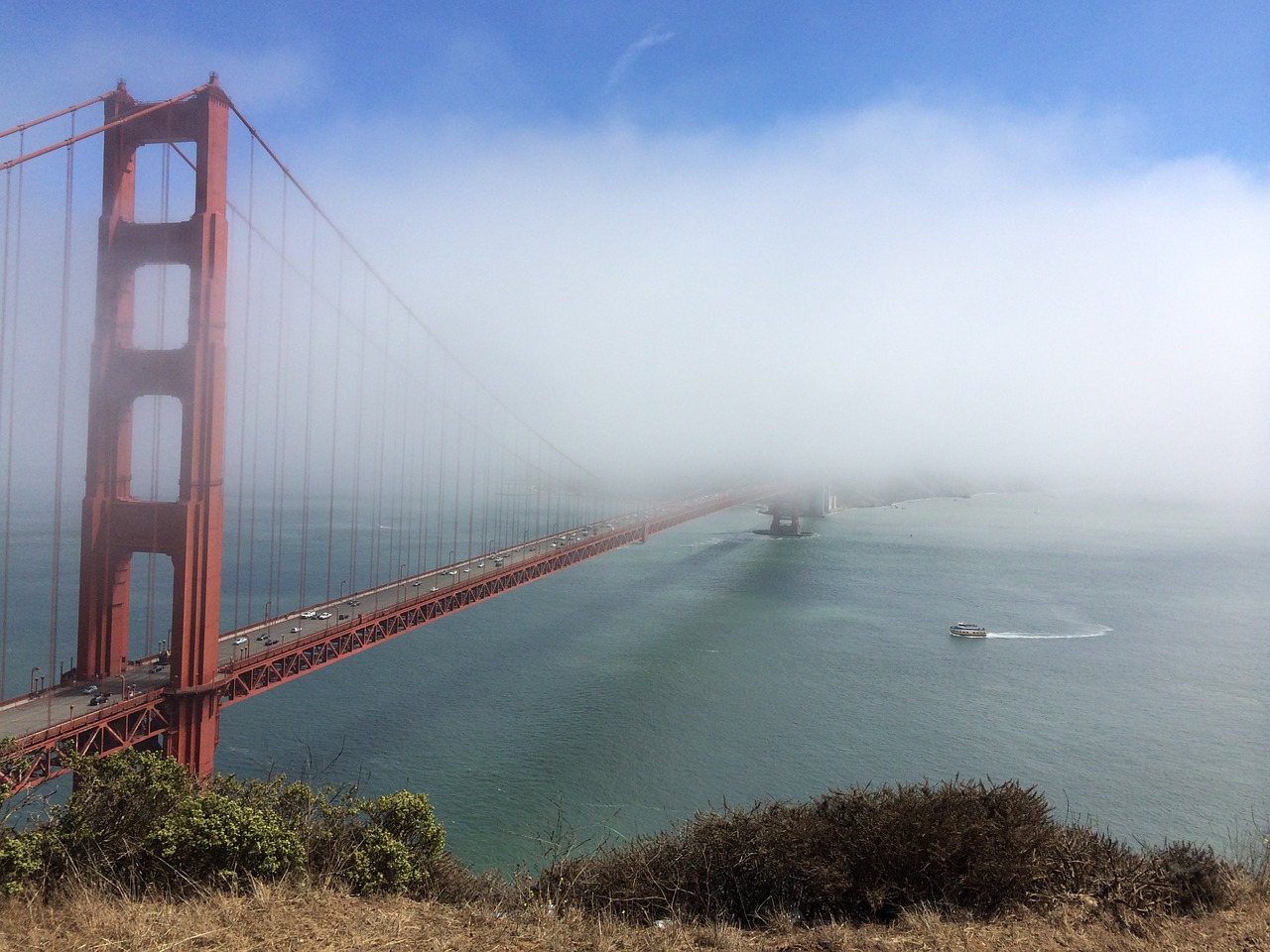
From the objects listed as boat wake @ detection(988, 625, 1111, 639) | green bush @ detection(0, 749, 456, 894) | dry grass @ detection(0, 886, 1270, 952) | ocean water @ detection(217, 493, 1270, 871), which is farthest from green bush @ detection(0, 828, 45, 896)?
boat wake @ detection(988, 625, 1111, 639)

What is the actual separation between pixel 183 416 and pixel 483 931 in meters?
8.22

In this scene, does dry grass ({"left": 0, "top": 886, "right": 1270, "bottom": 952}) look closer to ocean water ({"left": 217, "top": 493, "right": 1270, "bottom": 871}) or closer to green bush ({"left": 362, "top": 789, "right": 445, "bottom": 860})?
green bush ({"left": 362, "top": 789, "right": 445, "bottom": 860})

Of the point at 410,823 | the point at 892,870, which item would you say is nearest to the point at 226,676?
the point at 410,823

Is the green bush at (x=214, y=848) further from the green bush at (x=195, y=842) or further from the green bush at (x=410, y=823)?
the green bush at (x=410, y=823)

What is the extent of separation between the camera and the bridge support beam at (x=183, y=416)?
965 cm

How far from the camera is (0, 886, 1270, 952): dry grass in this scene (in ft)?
12.9

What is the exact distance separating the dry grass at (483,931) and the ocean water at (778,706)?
1824mm

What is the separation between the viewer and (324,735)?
1486cm

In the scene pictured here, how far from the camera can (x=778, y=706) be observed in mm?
17297

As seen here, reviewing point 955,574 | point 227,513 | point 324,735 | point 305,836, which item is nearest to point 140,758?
point 305,836

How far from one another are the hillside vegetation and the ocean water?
1.14m

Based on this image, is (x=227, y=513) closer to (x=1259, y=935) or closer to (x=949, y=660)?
(x=949, y=660)

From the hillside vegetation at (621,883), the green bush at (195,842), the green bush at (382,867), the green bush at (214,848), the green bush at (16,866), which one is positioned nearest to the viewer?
the hillside vegetation at (621,883)

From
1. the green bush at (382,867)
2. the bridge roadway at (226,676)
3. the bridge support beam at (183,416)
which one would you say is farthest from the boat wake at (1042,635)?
the green bush at (382,867)
